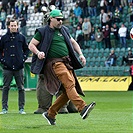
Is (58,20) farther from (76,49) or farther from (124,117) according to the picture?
(124,117)

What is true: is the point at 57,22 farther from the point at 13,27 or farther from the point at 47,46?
the point at 13,27

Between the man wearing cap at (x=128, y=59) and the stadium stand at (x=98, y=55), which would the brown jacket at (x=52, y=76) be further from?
the man wearing cap at (x=128, y=59)

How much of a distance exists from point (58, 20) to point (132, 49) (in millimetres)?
23193

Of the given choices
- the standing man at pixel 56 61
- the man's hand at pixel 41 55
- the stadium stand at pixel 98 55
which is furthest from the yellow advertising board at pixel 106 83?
the man's hand at pixel 41 55

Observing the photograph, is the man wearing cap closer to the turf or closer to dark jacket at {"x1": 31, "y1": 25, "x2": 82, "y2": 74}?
the turf

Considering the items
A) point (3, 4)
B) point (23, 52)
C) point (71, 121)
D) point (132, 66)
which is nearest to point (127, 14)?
point (132, 66)

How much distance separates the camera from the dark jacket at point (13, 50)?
16000 millimetres

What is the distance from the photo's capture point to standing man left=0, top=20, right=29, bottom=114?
1595 centimetres

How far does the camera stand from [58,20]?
502 inches

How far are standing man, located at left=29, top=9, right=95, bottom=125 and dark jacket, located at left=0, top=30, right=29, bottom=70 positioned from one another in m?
3.11

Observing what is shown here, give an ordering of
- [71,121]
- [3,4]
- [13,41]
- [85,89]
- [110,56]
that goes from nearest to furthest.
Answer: [71,121] → [13,41] → [85,89] → [110,56] → [3,4]

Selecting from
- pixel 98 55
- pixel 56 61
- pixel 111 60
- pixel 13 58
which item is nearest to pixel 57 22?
pixel 56 61

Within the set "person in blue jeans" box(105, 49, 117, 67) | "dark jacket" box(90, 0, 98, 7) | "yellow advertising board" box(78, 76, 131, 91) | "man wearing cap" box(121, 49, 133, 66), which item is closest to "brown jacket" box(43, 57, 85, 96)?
"yellow advertising board" box(78, 76, 131, 91)

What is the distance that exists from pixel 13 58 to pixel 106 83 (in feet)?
55.3
